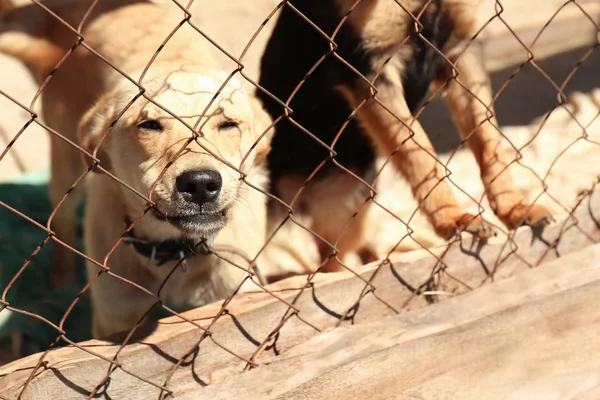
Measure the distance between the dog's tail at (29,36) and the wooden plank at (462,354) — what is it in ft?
5.69

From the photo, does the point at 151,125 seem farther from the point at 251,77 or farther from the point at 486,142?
the point at 251,77

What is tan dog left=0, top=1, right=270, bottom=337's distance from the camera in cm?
186

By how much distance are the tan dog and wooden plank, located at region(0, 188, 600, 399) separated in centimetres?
22

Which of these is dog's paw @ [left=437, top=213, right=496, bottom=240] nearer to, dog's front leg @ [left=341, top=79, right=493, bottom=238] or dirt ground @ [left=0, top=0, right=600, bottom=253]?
dog's front leg @ [left=341, top=79, right=493, bottom=238]

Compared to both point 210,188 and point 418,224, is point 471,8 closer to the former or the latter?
point 418,224

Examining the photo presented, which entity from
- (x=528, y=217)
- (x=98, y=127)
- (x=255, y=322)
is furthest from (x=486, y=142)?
(x=98, y=127)

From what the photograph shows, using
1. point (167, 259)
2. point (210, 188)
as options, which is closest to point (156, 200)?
point (210, 188)

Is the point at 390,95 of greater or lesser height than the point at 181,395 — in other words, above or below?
above

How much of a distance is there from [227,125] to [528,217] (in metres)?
1.30

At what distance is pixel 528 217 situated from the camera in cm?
254

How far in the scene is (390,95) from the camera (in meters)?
2.69

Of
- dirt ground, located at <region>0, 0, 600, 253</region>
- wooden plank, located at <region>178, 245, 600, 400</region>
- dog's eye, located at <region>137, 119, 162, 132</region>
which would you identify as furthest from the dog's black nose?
dirt ground, located at <region>0, 0, 600, 253</region>

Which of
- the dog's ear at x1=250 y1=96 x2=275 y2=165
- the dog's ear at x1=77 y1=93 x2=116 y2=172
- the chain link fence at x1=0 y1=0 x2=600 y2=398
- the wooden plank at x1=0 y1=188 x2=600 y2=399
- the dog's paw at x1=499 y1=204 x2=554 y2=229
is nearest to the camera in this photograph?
the wooden plank at x1=0 y1=188 x2=600 y2=399

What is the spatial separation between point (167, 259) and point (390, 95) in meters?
1.17
